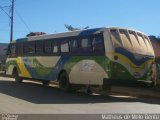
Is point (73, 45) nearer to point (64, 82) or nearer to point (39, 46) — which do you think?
point (64, 82)

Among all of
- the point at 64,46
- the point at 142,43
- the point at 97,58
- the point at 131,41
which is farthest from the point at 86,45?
the point at 142,43

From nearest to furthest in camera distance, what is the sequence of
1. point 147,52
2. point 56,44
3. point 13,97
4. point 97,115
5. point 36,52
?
point 97,115 < point 13,97 < point 147,52 < point 56,44 < point 36,52

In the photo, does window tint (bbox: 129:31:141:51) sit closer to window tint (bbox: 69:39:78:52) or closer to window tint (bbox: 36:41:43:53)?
window tint (bbox: 69:39:78:52)

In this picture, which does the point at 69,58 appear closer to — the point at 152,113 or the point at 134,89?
the point at 134,89

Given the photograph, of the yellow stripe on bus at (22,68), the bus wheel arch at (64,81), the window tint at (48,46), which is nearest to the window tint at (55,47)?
the window tint at (48,46)

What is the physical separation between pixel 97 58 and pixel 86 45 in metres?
1.11

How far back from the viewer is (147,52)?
1961cm

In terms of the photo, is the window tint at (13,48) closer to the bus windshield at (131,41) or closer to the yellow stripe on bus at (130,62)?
the bus windshield at (131,41)

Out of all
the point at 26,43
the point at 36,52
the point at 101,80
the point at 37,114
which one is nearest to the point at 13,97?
the point at 101,80

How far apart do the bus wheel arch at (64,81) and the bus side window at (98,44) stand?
105 inches

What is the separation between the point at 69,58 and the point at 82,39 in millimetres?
1377

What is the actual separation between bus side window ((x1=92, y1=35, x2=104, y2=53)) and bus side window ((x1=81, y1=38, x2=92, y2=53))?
28cm

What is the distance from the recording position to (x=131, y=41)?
751 inches

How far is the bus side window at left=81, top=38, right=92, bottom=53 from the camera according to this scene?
64.0 feet
